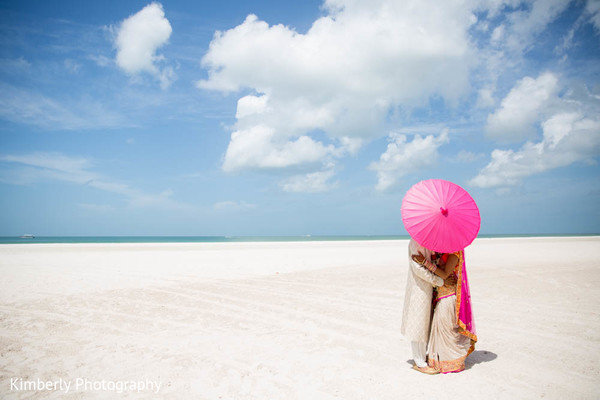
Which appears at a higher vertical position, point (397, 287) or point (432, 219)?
point (432, 219)

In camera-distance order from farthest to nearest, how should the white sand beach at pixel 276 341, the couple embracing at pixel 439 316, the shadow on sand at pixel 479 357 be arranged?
the shadow on sand at pixel 479 357 → the couple embracing at pixel 439 316 → the white sand beach at pixel 276 341

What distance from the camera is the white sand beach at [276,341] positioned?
4.35m

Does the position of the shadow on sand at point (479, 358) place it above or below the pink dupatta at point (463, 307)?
below

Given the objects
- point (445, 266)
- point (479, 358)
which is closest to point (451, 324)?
point (445, 266)

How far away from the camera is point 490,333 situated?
6.43 metres

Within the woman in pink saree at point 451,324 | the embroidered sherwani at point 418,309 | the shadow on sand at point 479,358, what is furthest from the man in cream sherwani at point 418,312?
the shadow on sand at point 479,358

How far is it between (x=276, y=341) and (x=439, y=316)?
109 inches

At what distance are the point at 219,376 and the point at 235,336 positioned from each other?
1667 millimetres

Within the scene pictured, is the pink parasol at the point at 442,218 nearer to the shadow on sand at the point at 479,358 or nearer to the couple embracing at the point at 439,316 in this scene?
the couple embracing at the point at 439,316

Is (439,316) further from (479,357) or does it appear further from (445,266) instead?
(479,357)

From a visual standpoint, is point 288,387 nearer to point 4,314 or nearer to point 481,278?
point 4,314

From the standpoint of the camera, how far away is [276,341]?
237 inches

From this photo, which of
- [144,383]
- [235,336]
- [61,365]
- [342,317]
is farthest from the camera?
[342,317]

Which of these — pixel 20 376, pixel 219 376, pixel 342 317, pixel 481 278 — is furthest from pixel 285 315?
pixel 481 278
